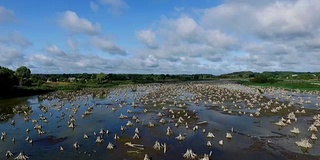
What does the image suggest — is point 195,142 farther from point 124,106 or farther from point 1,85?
A: point 1,85

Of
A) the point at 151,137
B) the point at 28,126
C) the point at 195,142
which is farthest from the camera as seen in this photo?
the point at 28,126

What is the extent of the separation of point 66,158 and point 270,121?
105ft

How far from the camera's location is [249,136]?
37312mm

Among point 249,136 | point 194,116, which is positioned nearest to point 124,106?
point 194,116

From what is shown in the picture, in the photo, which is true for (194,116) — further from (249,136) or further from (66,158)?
(66,158)

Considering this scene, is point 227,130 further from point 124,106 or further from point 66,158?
point 124,106

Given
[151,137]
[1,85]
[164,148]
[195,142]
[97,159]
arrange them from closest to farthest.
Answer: [97,159], [164,148], [195,142], [151,137], [1,85]

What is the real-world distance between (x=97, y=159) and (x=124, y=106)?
131ft

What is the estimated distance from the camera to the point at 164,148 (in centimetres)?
3044

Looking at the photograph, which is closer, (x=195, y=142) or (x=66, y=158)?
(x=66, y=158)

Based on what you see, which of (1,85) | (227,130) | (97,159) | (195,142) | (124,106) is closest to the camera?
(97,159)

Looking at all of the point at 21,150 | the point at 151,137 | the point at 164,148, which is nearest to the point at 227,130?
the point at 151,137

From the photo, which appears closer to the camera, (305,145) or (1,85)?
(305,145)

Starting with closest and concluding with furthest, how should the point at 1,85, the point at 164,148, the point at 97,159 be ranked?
the point at 97,159, the point at 164,148, the point at 1,85
